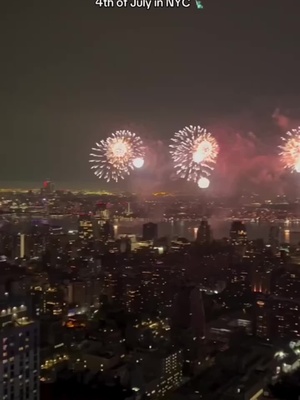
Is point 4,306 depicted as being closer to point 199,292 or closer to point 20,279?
point 20,279

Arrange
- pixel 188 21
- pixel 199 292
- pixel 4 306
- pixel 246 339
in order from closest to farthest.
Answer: pixel 4 306, pixel 188 21, pixel 246 339, pixel 199 292

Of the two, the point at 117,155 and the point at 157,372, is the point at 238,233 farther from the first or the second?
the point at 157,372

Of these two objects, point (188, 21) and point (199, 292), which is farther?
point (199, 292)

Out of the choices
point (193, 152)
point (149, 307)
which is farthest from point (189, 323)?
point (193, 152)

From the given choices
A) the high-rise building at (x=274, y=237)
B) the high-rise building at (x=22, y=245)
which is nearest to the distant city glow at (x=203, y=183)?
the high-rise building at (x=274, y=237)

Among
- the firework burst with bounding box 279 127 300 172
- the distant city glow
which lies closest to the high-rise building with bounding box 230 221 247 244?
the distant city glow

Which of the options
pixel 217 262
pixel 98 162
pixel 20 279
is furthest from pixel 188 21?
pixel 20 279
